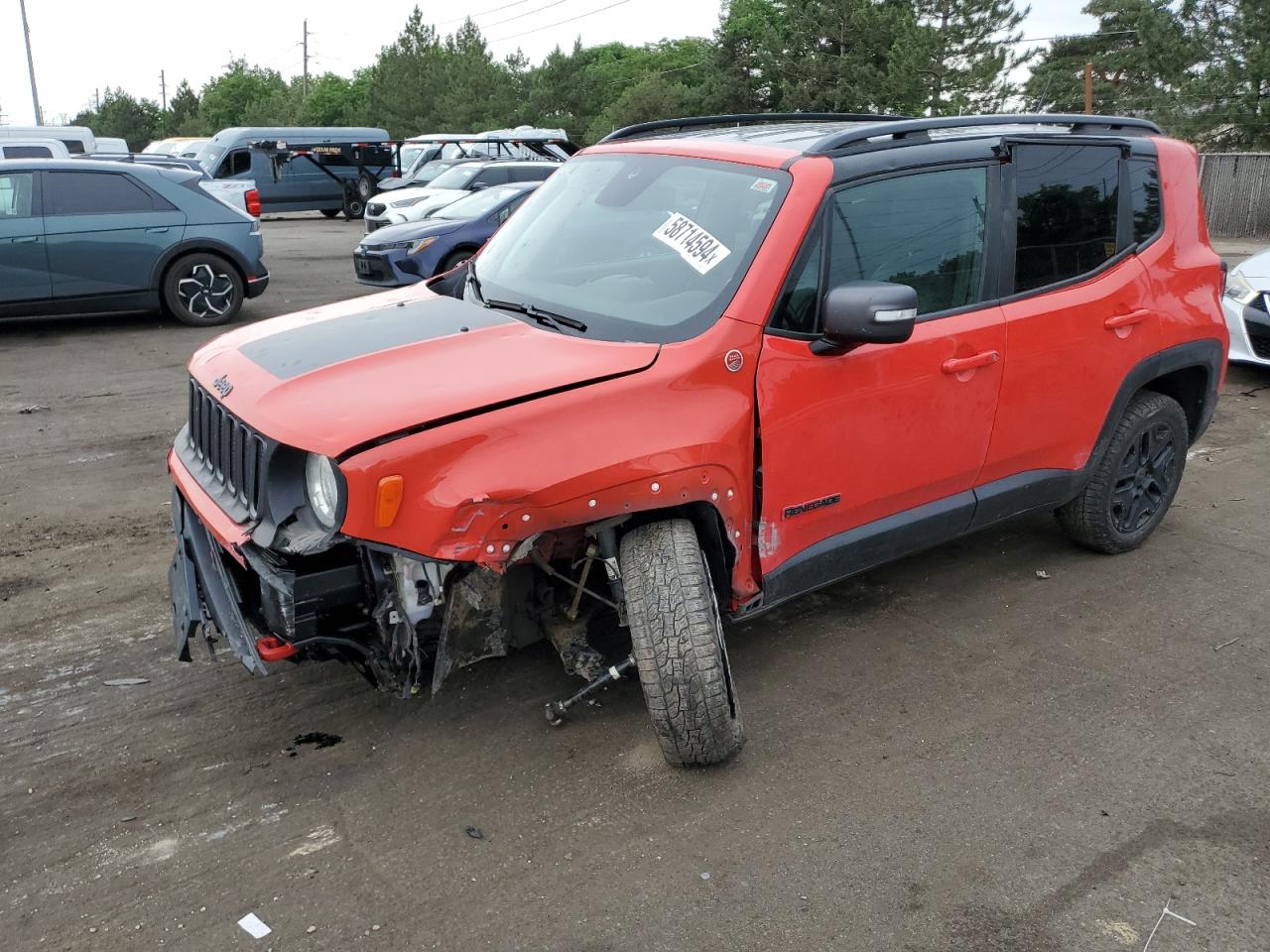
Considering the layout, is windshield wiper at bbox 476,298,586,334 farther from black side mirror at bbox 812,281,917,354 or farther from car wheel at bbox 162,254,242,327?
car wheel at bbox 162,254,242,327

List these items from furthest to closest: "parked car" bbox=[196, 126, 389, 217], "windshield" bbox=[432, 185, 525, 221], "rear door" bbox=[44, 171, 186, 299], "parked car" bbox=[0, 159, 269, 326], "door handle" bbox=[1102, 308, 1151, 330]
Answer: "parked car" bbox=[196, 126, 389, 217] → "windshield" bbox=[432, 185, 525, 221] → "rear door" bbox=[44, 171, 186, 299] → "parked car" bbox=[0, 159, 269, 326] → "door handle" bbox=[1102, 308, 1151, 330]

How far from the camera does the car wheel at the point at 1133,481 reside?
15.7 feet

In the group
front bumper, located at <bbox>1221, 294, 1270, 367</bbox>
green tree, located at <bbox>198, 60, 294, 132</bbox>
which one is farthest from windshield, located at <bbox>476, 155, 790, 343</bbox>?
green tree, located at <bbox>198, 60, 294, 132</bbox>

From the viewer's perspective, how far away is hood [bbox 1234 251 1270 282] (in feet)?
27.8

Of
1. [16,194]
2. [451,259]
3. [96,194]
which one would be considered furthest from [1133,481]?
[16,194]

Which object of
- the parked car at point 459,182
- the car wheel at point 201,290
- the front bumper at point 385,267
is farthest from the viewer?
the parked car at point 459,182

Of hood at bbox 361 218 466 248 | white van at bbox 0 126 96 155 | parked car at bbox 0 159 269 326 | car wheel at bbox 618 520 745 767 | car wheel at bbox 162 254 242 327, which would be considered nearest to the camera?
car wheel at bbox 618 520 745 767

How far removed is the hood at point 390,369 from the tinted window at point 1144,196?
2.51m

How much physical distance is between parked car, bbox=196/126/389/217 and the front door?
25505 mm

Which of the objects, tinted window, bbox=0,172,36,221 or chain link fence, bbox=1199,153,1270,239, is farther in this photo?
chain link fence, bbox=1199,153,1270,239

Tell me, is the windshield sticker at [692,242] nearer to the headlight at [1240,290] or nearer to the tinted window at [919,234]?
the tinted window at [919,234]

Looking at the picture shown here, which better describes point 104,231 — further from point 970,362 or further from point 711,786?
point 711,786

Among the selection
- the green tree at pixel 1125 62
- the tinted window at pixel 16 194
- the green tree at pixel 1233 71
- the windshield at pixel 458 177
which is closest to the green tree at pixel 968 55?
the green tree at pixel 1125 62

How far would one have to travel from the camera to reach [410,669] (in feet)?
11.0
